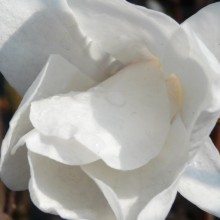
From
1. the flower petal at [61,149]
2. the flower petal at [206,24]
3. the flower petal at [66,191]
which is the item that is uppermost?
the flower petal at [206,24]

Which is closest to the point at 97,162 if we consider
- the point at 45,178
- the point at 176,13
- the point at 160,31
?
the point at 45,178

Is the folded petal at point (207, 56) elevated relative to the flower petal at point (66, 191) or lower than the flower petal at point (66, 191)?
elevated

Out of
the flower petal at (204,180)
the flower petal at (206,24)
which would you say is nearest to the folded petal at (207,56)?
the flower petal at (206,24)

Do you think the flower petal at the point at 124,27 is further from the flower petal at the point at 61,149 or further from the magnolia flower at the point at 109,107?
the flower petal at the point at 61,149

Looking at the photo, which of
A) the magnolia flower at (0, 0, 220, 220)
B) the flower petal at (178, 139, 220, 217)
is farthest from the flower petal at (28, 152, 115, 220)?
the flower petal at (178, 139, 220, 217)

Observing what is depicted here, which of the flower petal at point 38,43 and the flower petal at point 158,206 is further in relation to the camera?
the flower petal at point 38,43

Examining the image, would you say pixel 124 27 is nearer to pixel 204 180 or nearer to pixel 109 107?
pixel 109 107

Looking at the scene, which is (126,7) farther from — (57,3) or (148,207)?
(148,207)
